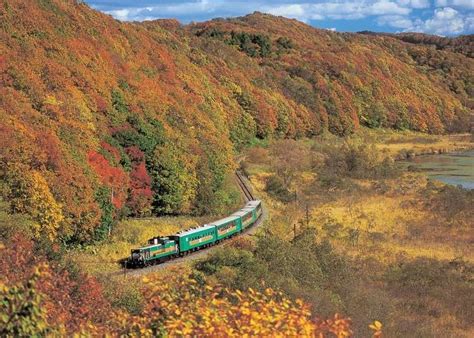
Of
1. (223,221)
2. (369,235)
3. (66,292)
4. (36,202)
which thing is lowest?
(369,235)

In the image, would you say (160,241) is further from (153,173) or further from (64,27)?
(64,27)

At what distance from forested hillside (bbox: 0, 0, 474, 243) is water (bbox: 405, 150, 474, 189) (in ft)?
63.3

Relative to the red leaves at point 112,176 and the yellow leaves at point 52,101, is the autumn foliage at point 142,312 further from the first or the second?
the yellow leaves at point 52,101

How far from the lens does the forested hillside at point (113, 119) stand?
→ 33750 millimetres

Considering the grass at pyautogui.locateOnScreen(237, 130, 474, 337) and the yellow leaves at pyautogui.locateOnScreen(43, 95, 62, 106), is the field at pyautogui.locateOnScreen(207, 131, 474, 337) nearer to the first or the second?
the grass at pyautogui.locateOnScreen(237, 130, 474, 337)

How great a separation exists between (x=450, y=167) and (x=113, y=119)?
2481 inches

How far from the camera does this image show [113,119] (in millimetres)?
48906

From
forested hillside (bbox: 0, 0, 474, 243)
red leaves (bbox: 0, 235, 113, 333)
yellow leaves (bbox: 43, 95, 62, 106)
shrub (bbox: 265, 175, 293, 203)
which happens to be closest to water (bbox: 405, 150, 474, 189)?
forested hillside (bbox: 0, 0, 474, 243)

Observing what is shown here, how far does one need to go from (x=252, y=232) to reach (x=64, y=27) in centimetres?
2965

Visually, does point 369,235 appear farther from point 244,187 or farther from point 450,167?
point 450,167

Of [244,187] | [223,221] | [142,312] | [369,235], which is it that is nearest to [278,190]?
[244,187]

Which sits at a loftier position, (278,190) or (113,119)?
(113,119)

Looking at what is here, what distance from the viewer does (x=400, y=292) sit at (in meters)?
36.9

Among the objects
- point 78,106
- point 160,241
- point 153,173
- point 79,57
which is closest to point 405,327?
point 160,241
